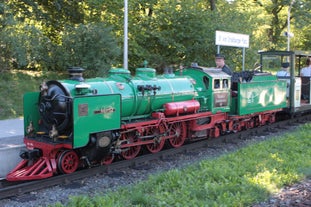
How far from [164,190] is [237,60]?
1589 centimetres

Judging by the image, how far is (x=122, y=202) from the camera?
5590 millimetres

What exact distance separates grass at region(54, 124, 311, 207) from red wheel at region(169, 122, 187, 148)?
1.68 metres

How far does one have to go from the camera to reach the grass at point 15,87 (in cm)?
1370

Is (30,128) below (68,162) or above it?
above

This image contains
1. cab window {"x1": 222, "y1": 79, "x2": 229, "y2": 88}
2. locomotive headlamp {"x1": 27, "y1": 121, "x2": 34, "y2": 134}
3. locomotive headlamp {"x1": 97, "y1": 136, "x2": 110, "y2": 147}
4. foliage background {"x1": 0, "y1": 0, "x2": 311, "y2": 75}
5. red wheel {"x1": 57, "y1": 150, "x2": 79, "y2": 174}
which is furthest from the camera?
foliage background {"x1": 0, "y1": 0, "x2": 311, "y2": 75}

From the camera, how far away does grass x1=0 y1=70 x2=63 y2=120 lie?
13.7m

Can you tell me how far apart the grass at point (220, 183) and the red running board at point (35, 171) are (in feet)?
4.21

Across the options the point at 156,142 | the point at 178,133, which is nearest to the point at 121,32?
the point at 178,133

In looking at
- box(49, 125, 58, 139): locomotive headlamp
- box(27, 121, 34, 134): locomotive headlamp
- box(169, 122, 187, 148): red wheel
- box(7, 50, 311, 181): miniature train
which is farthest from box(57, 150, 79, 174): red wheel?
box(169, 122, 187, 148): red wheel

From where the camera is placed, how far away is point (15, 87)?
16219 millimetres

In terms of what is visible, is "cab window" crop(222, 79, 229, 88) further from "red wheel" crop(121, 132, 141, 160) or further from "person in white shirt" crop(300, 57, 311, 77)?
"person in white shirt" crop(300, 57, 311, 77)

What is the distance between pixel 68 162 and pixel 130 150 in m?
1.76

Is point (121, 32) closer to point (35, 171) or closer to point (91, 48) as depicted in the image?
point (91, 48)

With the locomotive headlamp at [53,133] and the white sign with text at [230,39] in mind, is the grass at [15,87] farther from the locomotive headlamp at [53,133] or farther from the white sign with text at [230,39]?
the white sign with text at [230,39]
